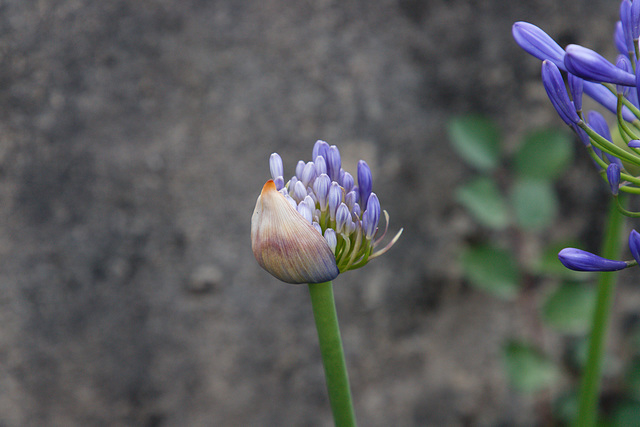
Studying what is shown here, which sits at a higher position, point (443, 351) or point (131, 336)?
point (131, 336)

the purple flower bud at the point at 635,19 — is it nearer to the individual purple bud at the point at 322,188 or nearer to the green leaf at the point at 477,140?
the individual purple bud at the point at 322,188

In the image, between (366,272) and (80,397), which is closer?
(80,397)

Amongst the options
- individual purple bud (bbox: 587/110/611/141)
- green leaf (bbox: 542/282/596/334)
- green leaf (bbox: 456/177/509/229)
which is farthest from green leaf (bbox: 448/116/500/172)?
individual purple bud (bbox: 587/110/611/141)

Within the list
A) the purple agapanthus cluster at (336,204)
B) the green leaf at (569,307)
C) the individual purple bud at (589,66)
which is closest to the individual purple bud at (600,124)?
the individual purple bud at (589,66)

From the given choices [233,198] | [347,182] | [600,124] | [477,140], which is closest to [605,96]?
[600,124]

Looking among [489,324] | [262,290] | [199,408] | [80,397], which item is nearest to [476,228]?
[489,324]

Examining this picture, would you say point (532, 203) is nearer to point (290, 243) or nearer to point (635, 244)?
point (635, 244)

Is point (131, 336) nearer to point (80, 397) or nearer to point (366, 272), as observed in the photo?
point (80, 397)
